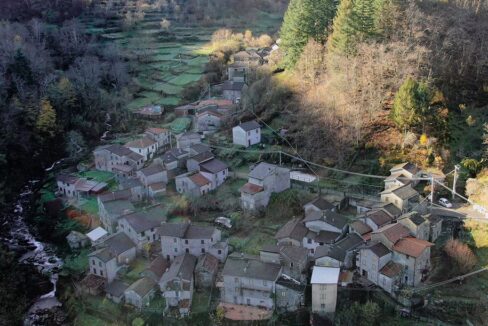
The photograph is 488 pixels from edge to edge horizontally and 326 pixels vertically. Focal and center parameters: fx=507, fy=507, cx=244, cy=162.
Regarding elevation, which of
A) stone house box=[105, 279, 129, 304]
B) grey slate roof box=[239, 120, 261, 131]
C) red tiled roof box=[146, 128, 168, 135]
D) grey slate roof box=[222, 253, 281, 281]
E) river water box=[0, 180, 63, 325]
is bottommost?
river water box=[0, 180, 63, 325]

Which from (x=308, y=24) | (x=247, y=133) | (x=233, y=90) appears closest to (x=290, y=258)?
(x=247, y=133)

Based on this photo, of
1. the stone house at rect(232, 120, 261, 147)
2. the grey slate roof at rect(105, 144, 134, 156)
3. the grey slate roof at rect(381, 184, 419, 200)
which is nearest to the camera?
the grey slate roof at rect(381, 184, 419, 200)

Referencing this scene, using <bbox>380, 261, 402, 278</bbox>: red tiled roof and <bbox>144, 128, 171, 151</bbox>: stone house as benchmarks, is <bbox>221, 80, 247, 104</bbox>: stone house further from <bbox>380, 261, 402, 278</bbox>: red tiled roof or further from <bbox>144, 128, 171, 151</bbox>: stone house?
<bbox>380, 261, 402, 278</bbox>: red tiled roof

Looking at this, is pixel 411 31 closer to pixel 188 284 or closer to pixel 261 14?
pixel 188 284

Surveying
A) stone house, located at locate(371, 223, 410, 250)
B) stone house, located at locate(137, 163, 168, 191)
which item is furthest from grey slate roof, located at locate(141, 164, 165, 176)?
stone house, located at locate(371, 223, 410, 250)

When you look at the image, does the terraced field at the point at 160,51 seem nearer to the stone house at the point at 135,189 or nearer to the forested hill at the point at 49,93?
the forested hill at the point at 49,93

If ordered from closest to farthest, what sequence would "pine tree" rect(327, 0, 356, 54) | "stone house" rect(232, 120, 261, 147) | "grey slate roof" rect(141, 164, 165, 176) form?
"grey slate roof" rect(141, 164, 165, 176) → "pine tree" rect(327, 0, 356, 54) → "stone house" rect(232, 120, 261, 147)

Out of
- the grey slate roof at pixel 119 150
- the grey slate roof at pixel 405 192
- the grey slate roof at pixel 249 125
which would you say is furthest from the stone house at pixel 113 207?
the grey slate roof at pixel 405 192
